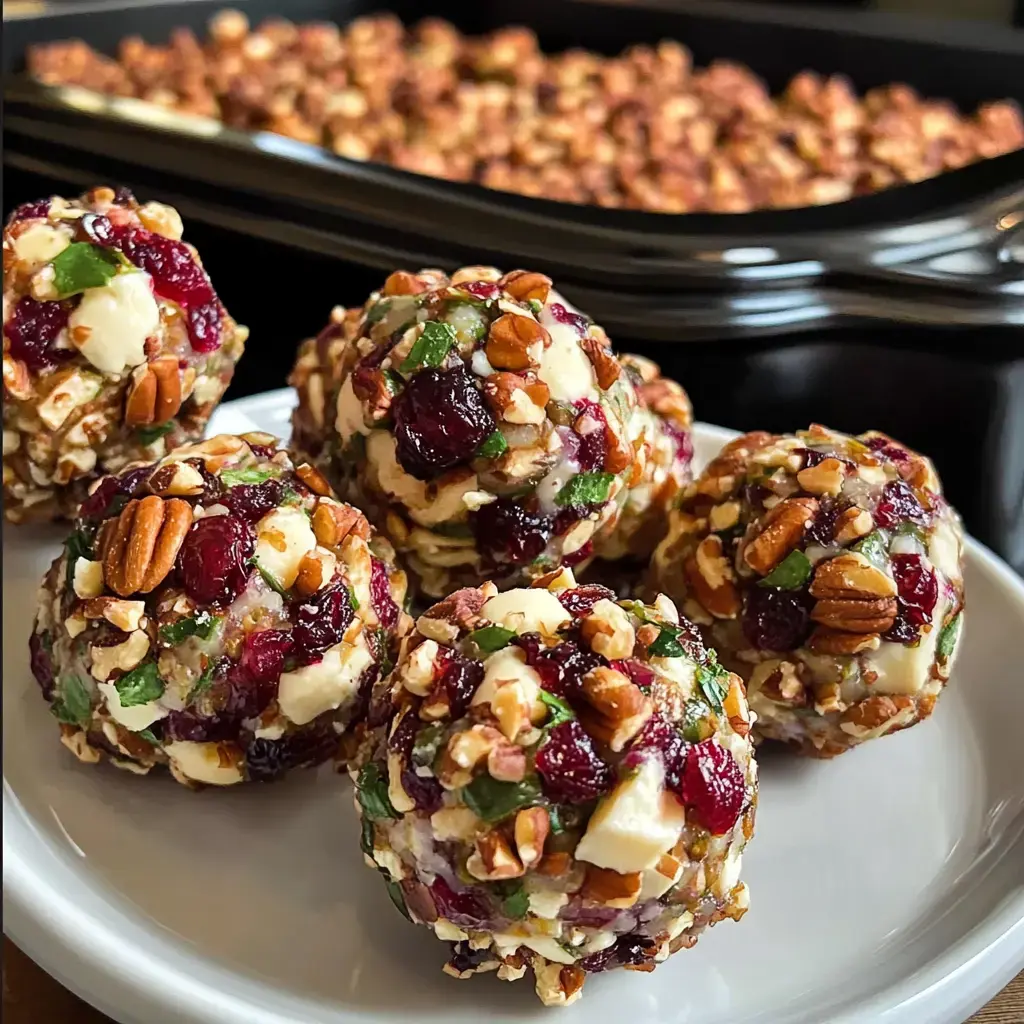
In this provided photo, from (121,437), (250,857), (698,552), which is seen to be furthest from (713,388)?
(250,857)

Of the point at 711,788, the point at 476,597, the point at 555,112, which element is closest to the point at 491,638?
the point at 476,597

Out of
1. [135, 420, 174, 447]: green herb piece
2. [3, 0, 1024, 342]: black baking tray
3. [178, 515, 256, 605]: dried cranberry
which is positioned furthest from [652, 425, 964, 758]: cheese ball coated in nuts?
[3, 0, 1024, 342]: black baking tray

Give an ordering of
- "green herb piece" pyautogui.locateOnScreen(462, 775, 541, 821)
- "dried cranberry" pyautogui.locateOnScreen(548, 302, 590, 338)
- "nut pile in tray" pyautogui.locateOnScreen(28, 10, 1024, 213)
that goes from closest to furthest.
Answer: "green herb piece" pyautogui.locateOnScreen(462, 775, 541, 821), "dried cranberry" pyautogui.locateOnScreen(548, 302, 590, 338), "nut pile in tray" pyautogui.locateOnScreen(28, 10, 1024, 213)

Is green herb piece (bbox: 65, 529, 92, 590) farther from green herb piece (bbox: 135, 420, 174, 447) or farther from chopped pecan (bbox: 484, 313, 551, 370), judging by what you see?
chopped pecan (bbox: 484, 313, 551, 370)

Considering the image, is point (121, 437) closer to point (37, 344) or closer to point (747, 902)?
point (37, 344)

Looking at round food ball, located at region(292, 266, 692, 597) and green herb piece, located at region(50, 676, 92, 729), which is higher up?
round food ball, located at region(292, 266, 692, 597)

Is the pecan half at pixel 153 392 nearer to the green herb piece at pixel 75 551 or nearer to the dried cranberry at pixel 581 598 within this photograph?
the green herb piece at pixel 75 551
